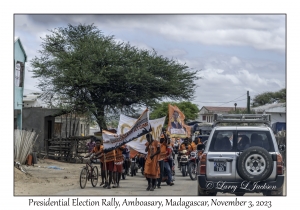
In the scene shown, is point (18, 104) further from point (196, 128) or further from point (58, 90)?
point (196, 128)

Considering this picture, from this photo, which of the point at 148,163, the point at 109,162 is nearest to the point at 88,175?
the point at 109,162

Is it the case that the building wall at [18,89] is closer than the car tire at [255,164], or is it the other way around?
the car tire at [255,164]

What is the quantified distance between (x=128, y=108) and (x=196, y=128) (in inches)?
767

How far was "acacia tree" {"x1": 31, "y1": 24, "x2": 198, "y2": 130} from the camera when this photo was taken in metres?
38.2

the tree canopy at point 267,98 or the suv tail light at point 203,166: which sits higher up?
the tree canopy at point 267,98

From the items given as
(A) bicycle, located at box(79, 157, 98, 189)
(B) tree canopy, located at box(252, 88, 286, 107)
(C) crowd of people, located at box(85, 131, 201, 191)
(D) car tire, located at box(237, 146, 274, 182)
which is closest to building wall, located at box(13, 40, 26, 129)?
(C) crowd of people, located at box(85, 131, 201, 191)

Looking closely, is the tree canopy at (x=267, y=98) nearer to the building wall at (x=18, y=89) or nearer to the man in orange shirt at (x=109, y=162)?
→ the building wall at (x=18, y=89)

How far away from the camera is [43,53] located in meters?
42.7

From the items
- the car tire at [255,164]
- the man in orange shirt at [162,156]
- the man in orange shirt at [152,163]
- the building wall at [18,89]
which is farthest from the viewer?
the building wall at [18,89]

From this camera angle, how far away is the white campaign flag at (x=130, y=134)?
59.1ft

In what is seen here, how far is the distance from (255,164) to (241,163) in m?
0.31

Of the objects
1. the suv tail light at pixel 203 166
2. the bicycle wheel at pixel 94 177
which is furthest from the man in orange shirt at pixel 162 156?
the suv tail light at pixel 203 166

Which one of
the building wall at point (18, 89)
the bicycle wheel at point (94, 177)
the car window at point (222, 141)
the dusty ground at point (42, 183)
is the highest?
the building wall at point (18, 89)

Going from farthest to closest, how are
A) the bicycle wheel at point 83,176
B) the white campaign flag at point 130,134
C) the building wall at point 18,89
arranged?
the building wall at point 18,89, the bicycle wheel at point 83,176, the white campaign flag at point 130,134
